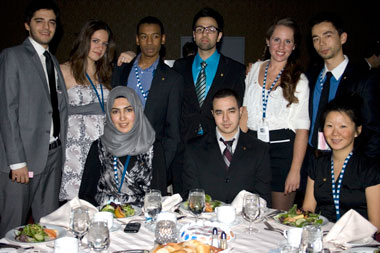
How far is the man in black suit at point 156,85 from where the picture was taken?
3750mm

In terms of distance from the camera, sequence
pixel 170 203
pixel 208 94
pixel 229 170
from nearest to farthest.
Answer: pixel 170 203
pixel 229 170
pixel 208 94

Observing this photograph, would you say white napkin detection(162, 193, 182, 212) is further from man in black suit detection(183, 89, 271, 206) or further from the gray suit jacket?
the gray suit jacket

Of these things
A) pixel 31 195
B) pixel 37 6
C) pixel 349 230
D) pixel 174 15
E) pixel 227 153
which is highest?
pixel 174 15

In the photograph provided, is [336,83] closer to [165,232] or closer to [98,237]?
[165,232]

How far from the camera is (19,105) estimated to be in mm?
3250

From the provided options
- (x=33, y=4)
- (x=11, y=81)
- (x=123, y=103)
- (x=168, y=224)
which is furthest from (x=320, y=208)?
(x=33, y=4)

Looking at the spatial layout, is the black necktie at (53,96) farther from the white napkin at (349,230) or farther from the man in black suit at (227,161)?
the white napkin at (349,230)

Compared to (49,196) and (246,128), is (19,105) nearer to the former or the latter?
(49,196)

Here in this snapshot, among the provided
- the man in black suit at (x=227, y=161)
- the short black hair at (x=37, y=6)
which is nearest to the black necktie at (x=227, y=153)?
the man in black suit at (x=227, y=161)

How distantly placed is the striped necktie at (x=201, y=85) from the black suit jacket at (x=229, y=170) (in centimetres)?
64

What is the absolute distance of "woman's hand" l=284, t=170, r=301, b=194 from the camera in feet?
11.4

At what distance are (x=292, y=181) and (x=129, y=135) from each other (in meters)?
1.42

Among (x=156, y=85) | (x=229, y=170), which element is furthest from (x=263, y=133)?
(x=156, y=85)

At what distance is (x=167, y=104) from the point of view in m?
3.78
